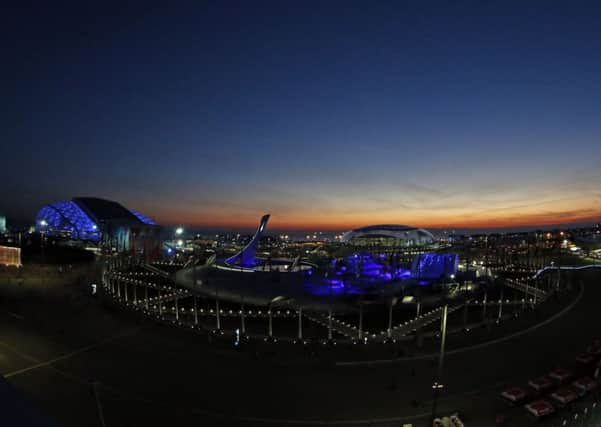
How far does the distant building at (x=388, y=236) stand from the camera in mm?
117312

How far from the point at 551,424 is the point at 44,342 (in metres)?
25.4

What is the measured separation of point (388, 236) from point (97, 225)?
9239 cm

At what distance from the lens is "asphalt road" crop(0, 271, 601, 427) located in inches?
526

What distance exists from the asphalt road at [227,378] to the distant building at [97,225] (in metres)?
53.9

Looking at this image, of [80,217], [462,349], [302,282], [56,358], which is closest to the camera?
[56,358]

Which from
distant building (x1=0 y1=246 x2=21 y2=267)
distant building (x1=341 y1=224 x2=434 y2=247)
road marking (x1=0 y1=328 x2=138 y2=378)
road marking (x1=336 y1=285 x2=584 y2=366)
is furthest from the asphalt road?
distant building (x1=341 y1=224 x2=434 y2=247)

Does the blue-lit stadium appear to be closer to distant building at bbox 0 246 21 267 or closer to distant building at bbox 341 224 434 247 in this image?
distant building at bbox 0 246 21 267

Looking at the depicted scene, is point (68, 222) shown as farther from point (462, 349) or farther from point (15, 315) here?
point (462, 349)

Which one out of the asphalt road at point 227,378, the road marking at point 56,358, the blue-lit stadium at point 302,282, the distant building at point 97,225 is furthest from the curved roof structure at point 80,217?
the asphalt road at point 227,378

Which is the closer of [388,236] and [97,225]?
[97,225]

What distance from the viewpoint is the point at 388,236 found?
121688mm

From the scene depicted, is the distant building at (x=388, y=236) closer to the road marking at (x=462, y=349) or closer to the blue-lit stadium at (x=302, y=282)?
the blue-lit stadium at (x=302, y=282)

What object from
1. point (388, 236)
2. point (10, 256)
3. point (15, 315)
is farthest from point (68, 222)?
point (388, 236)

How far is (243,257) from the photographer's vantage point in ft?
146
